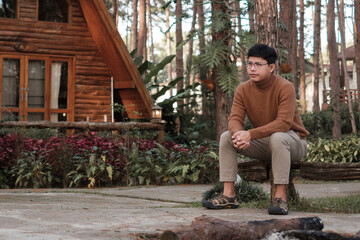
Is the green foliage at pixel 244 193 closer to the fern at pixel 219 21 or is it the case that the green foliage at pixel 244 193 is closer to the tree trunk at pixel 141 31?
the fern at pixel 219 21

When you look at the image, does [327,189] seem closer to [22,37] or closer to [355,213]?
[355,213]

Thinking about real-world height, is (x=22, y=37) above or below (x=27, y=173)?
above

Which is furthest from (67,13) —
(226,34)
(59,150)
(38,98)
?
(59,150)

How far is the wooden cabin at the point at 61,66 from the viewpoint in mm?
13414

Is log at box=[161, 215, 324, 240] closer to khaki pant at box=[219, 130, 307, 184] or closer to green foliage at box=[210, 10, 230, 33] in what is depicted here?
khaki pant at box=[219, 130, 307, 184]

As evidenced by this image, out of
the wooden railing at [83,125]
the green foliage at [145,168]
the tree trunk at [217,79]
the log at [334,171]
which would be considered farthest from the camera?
the tree trunk at [217,79]

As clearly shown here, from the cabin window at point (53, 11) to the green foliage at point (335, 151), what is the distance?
704cm

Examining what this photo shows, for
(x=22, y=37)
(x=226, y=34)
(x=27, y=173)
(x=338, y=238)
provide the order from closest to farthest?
1. (x=338, y=238)
2. (x=27, y=173)
3. (x=226, y=34)
4. (x=22, y=37)

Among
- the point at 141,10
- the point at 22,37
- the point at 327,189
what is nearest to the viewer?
the point at 327,189

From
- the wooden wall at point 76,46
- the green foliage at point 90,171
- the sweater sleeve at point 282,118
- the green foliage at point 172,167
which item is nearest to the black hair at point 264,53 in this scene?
the sweater sleeve at point 282,118

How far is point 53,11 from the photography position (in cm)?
1399

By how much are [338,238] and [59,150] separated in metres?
6.43

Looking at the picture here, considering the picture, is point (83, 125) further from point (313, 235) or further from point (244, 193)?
point (313, 235)

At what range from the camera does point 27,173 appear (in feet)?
27.8
